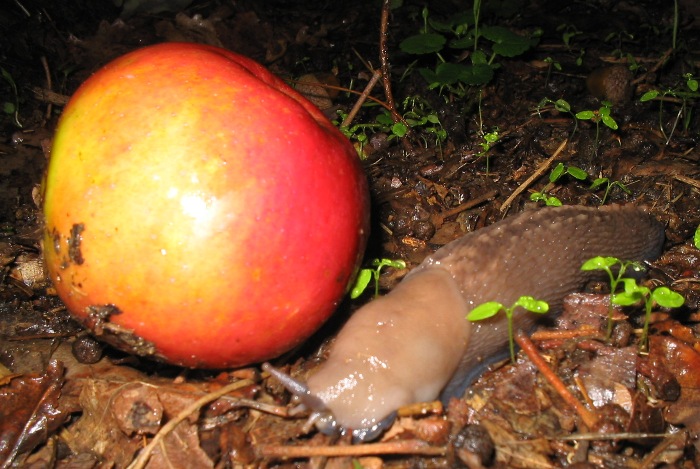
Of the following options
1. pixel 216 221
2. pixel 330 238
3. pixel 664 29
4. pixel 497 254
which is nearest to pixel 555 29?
pixel 664 29

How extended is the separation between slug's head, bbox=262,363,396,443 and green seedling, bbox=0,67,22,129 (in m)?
4.00

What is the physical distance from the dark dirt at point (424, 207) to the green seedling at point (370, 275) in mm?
125

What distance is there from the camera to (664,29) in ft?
20.3

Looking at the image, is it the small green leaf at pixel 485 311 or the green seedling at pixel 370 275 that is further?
the green seedling at pixel 370 275

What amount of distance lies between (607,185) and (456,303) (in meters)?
1.90

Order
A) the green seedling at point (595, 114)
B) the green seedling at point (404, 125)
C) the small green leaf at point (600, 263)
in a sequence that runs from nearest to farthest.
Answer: the small green leaf at point (600, 263) → the green seedling at point (595, 114) → the green seedling at point (404, 125)

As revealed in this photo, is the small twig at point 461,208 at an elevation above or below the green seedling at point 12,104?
below

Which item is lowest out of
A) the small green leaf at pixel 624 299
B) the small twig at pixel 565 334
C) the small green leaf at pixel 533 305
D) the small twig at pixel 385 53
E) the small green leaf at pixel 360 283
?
the small twig at pixel 565 334

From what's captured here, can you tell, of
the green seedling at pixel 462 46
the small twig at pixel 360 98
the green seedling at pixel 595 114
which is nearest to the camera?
the green seedling at pixel 595 114

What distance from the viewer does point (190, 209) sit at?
2.13 metres

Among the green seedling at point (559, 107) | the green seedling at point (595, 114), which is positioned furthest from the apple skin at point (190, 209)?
the green seedling at point (559, 107)

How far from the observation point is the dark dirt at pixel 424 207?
270cm

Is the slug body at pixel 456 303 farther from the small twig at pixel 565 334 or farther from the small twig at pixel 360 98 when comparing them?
the small twig at pixel 360 98

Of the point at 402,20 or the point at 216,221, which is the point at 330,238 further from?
the point at 402,20
